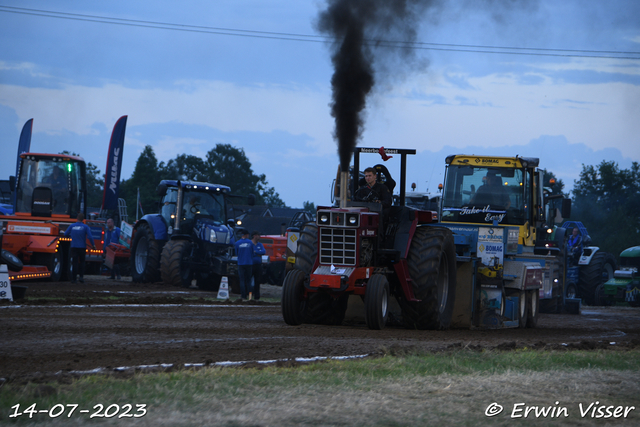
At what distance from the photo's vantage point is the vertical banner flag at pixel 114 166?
33.2 m

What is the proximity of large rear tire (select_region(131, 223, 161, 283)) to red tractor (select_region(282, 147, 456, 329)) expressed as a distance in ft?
36.4

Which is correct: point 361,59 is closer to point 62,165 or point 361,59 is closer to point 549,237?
point 549,237

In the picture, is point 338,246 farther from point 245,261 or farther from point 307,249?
point 245,261

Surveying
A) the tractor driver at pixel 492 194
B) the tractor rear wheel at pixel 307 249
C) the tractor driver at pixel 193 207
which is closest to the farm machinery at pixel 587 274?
the tractor driver at pixel 492 194

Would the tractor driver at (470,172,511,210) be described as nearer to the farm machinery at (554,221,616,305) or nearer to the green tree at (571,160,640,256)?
the farm machinery at (554,221,616,305)

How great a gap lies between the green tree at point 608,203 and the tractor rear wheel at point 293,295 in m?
51.2

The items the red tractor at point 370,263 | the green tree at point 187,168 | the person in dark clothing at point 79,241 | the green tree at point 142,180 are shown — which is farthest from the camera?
the green tree at point 187,168

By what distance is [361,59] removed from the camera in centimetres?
1223

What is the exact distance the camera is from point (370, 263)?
11195 millimetres

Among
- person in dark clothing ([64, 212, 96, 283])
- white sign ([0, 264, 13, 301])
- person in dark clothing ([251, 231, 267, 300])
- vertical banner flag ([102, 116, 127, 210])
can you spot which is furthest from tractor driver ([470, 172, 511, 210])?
vertical banner flag ([102, 116, 127, 210])

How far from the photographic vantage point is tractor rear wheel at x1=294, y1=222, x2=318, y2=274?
1152cm

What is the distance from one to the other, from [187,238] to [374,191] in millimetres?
11174

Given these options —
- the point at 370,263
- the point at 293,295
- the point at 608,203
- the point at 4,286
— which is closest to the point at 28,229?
the point at 4,286

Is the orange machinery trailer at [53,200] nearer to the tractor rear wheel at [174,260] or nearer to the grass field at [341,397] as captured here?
the tractor rear wheel at [174,260]
